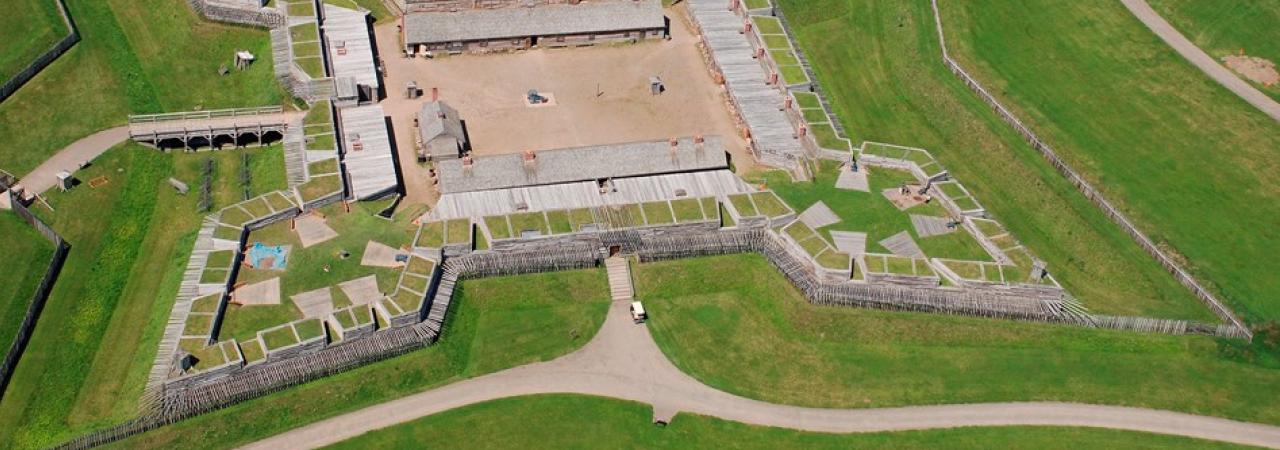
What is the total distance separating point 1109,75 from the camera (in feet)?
394

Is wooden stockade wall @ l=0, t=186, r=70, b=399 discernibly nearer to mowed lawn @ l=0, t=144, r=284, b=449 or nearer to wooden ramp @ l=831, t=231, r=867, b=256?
mowed lawn @ l=0, t=144, r=284, b=449

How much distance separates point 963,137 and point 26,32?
92392mm

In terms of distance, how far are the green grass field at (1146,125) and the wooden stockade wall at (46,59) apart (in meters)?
89.3

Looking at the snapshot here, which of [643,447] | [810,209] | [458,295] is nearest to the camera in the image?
[643,447]

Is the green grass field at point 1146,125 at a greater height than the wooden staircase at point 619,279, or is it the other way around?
the green grass field at point 1146,125

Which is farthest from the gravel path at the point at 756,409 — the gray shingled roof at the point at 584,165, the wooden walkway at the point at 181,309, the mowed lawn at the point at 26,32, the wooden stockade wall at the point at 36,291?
the mowed lawn at the point at 26,32

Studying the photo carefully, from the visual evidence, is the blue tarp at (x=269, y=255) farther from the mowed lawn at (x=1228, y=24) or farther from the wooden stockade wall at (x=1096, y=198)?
the mowed lawn at (x=1228, y=24)

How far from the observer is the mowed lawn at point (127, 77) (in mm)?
109000

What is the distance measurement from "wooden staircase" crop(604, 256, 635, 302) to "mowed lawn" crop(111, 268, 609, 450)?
67cm

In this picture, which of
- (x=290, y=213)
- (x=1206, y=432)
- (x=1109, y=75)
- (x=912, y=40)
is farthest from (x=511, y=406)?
(x=1109, y=75)

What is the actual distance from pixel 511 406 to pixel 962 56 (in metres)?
61.9

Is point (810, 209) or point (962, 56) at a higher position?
point (962, 56)

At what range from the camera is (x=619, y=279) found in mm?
98875

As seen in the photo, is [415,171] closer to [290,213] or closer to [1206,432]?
[290,213]
